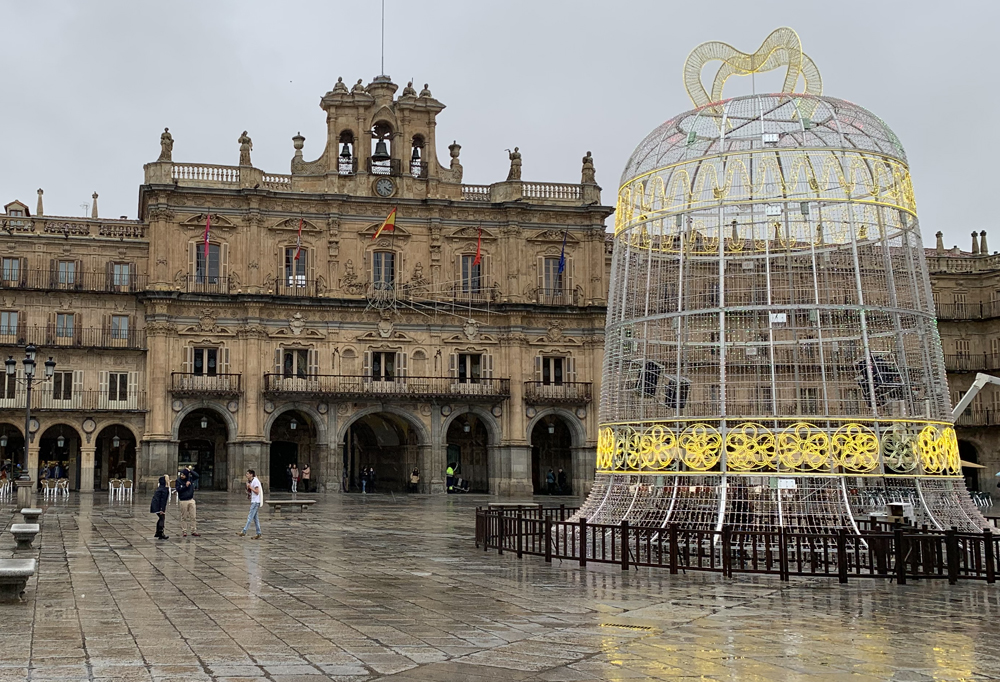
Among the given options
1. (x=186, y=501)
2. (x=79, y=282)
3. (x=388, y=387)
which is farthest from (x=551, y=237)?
(x=186, y=501)

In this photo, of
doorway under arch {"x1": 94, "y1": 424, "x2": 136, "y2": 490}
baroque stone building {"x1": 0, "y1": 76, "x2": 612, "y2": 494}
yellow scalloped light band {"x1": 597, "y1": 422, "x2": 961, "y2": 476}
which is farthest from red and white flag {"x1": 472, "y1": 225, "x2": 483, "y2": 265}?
yellow scalloped light band {"x1": 597, "y1": 422, "x2": 961, "y2": 476}

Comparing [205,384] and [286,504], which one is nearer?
[286,504]

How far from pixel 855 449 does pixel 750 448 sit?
145 centimetres

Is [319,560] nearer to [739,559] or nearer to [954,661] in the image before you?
[739,559]

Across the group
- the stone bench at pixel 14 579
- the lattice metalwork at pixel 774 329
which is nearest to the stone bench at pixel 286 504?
the lattice metalwork at pixel 774 329

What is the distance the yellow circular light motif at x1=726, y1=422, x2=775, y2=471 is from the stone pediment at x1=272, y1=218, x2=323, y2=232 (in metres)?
34.5

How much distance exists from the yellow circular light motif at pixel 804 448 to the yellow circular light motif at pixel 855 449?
0.17 metres

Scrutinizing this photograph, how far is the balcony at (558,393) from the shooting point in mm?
48844

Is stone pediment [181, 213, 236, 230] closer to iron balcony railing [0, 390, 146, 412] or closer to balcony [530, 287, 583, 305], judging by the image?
iron balcony railing [0, 390, 146, 412]

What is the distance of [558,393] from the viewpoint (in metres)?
49.1

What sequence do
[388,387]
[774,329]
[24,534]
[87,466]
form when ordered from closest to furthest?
[24,534], [774,329], [87,466], [388,387]

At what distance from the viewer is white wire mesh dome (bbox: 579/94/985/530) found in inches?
611

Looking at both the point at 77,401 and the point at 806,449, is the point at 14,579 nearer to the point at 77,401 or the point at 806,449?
the point at 806,449

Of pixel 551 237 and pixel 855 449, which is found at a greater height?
pixel 551 237
